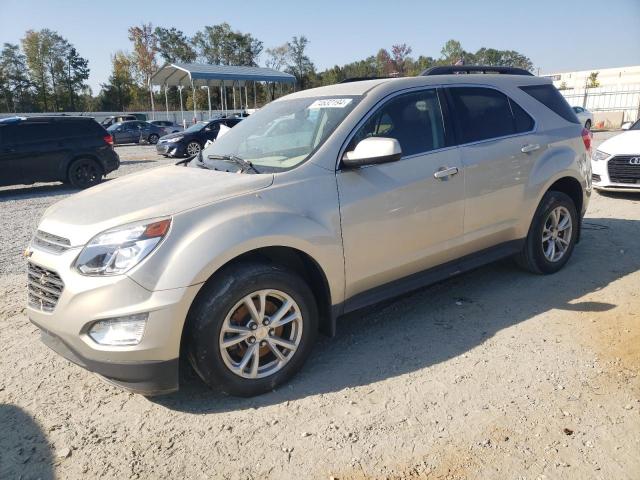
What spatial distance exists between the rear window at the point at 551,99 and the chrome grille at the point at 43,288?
4178 millimetres

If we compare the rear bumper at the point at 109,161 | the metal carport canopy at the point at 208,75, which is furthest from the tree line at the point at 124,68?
the rear bumper at the point at 109,161

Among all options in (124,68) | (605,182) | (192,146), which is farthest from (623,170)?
(124,68)

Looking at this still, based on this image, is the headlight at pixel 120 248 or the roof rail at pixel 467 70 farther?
the roof rail at pixel 467 70

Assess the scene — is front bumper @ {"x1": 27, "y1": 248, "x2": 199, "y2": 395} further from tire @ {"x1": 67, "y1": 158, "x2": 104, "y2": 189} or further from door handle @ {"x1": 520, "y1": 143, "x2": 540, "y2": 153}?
tire @ {"x1": 67, "y1": 158, "x2": 104, "y2": 189}

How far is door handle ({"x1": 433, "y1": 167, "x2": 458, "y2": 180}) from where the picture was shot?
3730 mm

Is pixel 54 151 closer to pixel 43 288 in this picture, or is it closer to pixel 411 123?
pixel 43 288

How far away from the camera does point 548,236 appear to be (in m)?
4.84

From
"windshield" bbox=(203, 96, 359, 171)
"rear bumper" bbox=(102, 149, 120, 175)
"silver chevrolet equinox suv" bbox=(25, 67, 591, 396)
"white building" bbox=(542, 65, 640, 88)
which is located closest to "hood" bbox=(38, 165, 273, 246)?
"silver chevrolet equinox suv" bbox=(25, 67, 591, 396)

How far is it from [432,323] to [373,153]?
155cm

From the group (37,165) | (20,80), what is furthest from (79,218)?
(20,80)

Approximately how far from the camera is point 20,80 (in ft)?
187

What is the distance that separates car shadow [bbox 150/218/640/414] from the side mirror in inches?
53.0

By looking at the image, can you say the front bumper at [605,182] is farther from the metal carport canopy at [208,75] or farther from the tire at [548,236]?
the metal carport canopy at [208,75]

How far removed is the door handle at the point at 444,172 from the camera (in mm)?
3730
